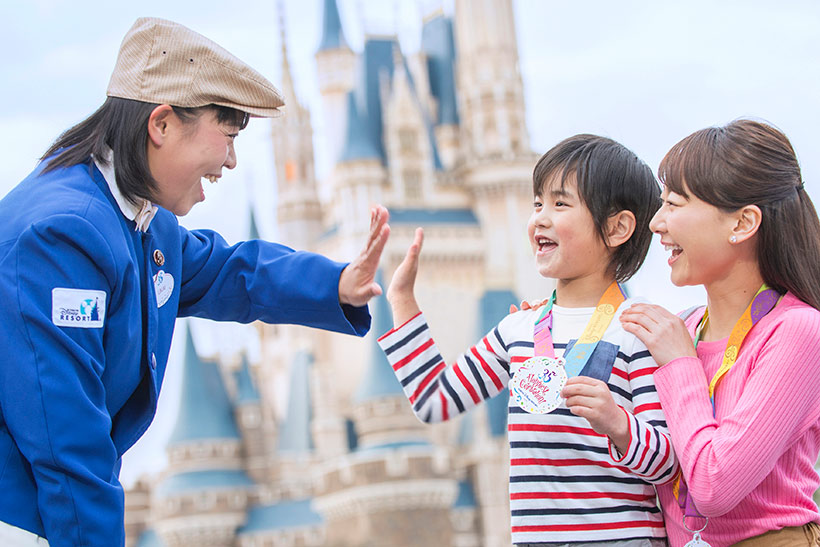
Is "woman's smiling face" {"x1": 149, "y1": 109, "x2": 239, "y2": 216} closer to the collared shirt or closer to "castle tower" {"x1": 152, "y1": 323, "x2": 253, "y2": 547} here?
the collared shirt

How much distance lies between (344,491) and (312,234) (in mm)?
10942

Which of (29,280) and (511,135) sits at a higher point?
(511,135)

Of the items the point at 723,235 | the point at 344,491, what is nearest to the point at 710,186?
the point at 723,235

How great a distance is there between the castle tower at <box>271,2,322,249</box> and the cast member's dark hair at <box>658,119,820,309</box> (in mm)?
33830

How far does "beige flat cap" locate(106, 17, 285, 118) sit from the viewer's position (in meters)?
2.30

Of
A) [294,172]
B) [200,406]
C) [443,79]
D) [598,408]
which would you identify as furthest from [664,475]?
[443,79]

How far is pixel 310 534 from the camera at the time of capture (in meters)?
28.8

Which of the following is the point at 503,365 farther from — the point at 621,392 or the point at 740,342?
the point at 740,342

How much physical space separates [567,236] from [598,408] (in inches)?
18.1

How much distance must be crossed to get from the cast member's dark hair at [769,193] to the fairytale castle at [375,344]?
83.6ft

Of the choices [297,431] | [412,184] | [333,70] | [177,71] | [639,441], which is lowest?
[639,441]

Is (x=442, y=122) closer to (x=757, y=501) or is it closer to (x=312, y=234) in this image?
(x=312, y=234)

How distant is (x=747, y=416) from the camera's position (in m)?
2.21

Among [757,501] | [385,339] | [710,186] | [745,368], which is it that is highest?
[710,186]
